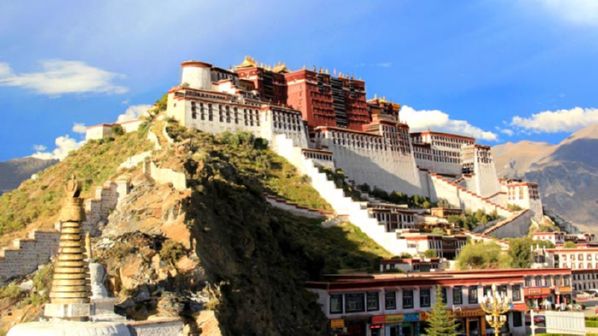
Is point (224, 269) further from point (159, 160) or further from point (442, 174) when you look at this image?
point (442, 174)

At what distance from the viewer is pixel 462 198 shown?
80.9m

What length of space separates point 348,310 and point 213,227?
843cm

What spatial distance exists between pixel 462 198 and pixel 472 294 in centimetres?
4121

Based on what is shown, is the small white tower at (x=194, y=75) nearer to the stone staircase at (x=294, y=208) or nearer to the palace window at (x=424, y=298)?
the stone staircase at (x=294, y=208)

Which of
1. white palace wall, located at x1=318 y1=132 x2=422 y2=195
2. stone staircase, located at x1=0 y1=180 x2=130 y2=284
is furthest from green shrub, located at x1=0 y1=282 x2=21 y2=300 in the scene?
white palace wall, located at x1=318 y1=132 x2=422 y2=195

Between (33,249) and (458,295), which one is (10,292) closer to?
(33,249)

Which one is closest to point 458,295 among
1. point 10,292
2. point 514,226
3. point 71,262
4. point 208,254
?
point 208,254

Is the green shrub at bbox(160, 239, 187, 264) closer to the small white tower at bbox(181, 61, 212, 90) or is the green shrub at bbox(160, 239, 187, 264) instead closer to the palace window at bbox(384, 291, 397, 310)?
the palace window at bbox(384, 291, 397, 310)

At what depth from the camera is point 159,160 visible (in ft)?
128

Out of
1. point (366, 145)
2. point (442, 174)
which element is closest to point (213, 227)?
point (366, 145)

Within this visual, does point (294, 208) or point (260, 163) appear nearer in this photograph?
point (294, 208)

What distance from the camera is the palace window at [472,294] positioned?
133 feet

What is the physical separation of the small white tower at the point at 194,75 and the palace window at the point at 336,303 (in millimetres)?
35574

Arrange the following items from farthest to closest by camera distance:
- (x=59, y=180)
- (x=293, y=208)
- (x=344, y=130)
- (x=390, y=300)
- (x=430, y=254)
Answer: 1. (x=344, y=130)
2. (x=293, y=208)
3. (x=59, y=180)
4. (x=430, y=254)
5. (x=390, y=300)
